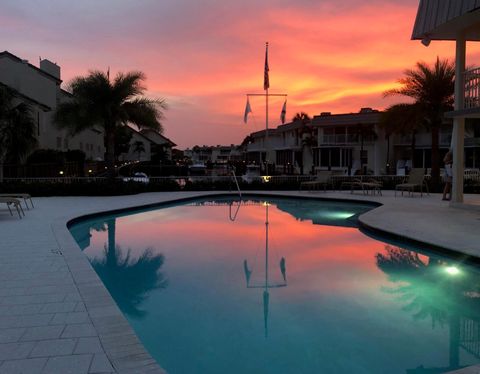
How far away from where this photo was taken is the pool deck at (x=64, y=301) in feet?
11.6

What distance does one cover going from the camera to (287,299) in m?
6.25

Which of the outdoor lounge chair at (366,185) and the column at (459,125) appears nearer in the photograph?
the column at (459,125)

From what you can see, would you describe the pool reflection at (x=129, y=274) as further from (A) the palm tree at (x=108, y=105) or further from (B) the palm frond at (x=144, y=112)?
(B) the palm frond at (x=144, y=112)

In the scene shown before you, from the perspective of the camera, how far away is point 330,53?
22.5 meters

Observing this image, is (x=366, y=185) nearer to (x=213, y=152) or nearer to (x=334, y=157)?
(x=334, y=157)

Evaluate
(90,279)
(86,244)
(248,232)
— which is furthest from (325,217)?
(90,279)

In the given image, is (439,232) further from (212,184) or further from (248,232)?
(212,184)

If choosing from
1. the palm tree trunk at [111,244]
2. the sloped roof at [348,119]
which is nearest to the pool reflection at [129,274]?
the palm tree trunk at [111,244]

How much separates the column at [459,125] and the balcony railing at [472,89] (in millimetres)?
154

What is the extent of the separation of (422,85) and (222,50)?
9.60 m

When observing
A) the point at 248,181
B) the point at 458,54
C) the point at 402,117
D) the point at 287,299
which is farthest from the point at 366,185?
the point at 287,299

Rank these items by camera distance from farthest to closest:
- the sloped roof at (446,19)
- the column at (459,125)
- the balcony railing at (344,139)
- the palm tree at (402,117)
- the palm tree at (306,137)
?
the palm tree at (306,137), the balcony railing at (344,139), the palm tree at (402,117), the column at (459,125), the sloped roof at (446,19)

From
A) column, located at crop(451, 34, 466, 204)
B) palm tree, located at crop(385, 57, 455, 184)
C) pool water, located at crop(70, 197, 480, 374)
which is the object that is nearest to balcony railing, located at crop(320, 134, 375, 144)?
palm tree, located at crop(385, 57, 455, 184)

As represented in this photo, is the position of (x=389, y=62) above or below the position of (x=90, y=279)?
above
